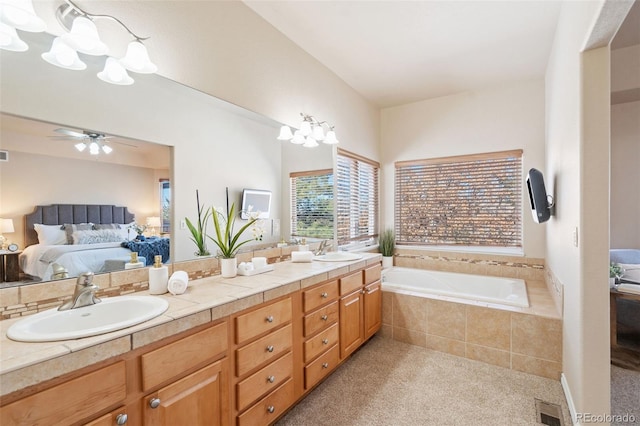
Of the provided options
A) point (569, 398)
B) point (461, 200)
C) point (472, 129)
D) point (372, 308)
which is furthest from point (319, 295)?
point (472, 129)

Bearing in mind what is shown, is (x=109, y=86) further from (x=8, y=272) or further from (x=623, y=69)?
(x=623, y=69)

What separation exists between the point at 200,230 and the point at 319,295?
90 centimetres

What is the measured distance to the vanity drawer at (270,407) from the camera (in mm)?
1516

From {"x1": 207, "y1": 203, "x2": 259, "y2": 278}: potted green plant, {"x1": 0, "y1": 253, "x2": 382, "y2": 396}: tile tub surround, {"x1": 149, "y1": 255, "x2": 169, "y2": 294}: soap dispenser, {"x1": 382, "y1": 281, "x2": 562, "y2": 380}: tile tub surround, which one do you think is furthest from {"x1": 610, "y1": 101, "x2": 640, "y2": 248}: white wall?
{"x1": 149, "y1": 255, "x2": 169, "y2": 294}: soap dispenser

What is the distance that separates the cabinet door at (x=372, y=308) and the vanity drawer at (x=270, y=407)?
3.55 feet

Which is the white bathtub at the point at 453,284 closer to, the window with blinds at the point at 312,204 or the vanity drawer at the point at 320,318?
the window with blinds at the point at 312,204

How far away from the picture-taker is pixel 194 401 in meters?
1.25

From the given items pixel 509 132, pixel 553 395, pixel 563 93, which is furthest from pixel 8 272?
pixel 509 132

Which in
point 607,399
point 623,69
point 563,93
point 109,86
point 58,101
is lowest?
point 607,399

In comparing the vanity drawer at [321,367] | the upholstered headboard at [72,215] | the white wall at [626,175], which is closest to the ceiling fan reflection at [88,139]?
the upholstered headboard at [72,215]

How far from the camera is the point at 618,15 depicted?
1289mm

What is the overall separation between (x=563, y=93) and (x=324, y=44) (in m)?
1.91

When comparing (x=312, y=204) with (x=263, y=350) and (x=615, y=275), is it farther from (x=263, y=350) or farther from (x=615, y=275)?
(x=615, y=275)

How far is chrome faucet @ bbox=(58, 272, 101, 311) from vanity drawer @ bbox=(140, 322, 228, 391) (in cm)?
42
